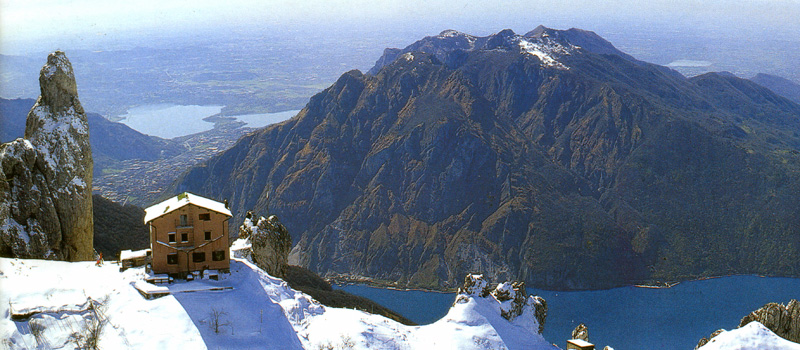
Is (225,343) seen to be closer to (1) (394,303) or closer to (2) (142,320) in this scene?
(2) (142,320)

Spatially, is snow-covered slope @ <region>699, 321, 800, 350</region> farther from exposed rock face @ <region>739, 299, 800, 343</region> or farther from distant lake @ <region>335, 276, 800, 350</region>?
distant lake @ <region>335, 276, 800, 350</region>

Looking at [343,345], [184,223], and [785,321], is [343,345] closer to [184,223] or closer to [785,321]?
[184,223]

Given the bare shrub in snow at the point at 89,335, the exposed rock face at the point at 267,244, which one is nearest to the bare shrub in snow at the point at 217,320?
the bare shrub in snow at the point at 89,335

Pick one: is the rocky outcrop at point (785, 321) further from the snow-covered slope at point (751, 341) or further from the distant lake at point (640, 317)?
the distant lake at point (640, 317)

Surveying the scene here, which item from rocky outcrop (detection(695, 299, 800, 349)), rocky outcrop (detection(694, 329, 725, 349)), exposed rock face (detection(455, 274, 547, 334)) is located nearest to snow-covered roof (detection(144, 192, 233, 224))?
exposed rock face (detection(455, 274, 547, 334))

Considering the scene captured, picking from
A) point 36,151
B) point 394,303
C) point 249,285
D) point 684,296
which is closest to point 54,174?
point 36,151
